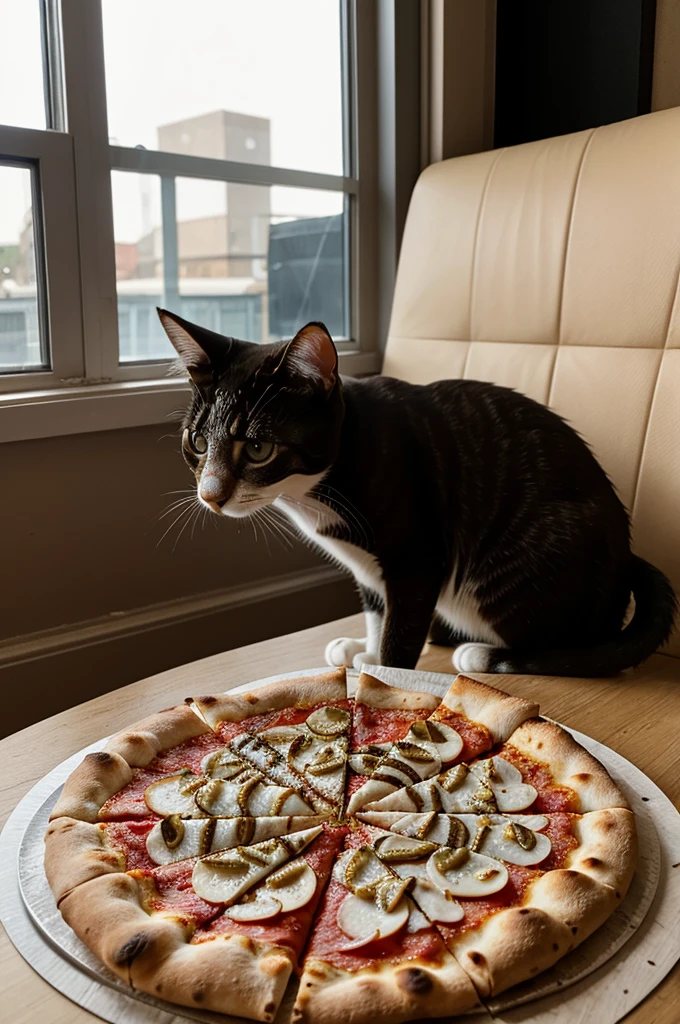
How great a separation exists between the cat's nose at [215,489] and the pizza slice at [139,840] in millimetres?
505

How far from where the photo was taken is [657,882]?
36.1 inches

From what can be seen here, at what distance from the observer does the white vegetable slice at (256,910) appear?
0.87 metres

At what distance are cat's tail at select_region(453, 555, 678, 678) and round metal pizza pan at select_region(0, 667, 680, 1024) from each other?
47 centimetres

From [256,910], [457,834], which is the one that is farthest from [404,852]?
[256,910]

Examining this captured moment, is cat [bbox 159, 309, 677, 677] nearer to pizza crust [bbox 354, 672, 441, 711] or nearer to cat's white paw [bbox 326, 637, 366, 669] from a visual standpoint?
cat's white paw [bbox 326, 637, 366, 669]

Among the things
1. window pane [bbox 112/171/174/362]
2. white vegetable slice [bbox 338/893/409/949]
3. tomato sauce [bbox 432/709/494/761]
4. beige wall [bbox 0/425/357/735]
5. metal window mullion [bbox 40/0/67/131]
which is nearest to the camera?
white vegetable slice [bbox 338/893/409/949]

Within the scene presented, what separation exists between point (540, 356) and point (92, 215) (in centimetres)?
102

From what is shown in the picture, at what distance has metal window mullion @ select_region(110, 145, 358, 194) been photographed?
2006 mm

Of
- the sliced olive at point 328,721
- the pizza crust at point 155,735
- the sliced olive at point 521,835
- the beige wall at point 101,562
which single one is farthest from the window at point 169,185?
the sliced olive at point 521,835

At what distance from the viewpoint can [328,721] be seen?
1.22 m

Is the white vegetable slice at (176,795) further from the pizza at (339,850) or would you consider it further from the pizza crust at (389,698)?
the pizza crust at (389,698)

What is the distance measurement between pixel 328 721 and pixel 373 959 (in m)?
0.42

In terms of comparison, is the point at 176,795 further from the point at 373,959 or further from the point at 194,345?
the point at 194,345

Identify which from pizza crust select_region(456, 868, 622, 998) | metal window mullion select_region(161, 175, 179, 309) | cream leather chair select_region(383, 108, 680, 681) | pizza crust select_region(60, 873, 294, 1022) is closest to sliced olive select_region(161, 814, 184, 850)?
pizza crust select_region(60, 873, 294, 1022)
